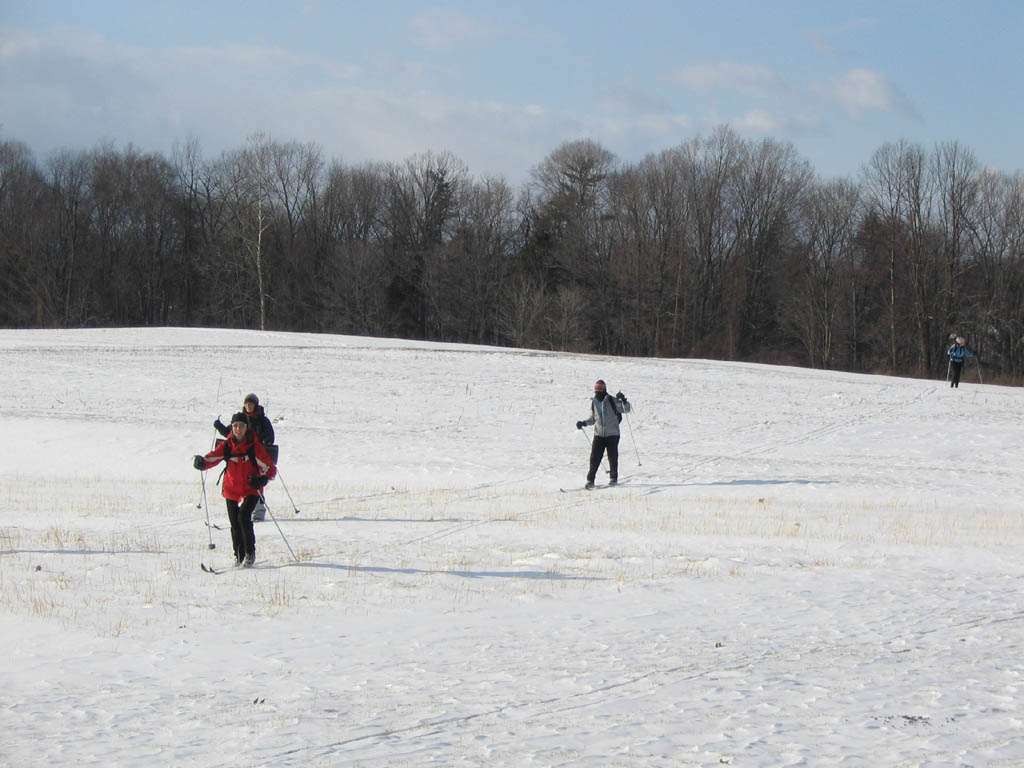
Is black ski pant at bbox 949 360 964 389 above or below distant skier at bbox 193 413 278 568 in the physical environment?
above

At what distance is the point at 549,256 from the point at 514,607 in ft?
224

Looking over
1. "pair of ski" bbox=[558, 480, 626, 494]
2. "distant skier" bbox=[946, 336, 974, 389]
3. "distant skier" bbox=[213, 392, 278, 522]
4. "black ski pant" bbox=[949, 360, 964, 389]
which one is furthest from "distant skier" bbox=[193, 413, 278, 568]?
"black ski pant" bbox=[949, 360, 964, 389]

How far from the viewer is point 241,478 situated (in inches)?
428

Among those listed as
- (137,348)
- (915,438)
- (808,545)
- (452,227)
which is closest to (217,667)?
(808,545)

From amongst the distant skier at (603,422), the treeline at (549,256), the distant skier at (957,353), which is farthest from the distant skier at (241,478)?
A: the treeline at (549,256)

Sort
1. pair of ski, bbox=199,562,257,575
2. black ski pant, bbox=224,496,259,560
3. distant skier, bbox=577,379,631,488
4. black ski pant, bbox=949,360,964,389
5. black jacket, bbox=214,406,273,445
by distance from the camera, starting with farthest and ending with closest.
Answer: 1. black ski pant, bbox=949,360,964,389
2. distant skier, bbox=577,379,631,488
3. black jacket, bbox=214,406,273,445
4. black ski pant, bbox=224,496,259,560
5. pair of ski, bbox=199,562,257,575

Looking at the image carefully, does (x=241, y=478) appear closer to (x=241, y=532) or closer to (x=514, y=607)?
(x=241, y=532)

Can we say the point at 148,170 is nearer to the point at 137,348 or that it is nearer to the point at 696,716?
the point at 137,348

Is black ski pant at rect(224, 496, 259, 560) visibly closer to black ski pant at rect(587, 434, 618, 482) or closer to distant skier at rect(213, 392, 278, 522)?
distant skier at rect(213, 392, 278, 522)

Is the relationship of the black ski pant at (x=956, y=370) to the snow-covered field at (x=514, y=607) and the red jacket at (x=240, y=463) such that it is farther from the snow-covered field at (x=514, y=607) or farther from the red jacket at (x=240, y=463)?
the red jacket at (x=240, y=463)

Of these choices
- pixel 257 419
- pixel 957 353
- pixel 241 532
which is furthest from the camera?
pixel 957 353

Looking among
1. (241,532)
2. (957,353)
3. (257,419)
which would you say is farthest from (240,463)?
(957,353)

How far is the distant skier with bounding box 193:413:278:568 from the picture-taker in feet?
35.5

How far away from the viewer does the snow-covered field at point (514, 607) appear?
19.0 feet
